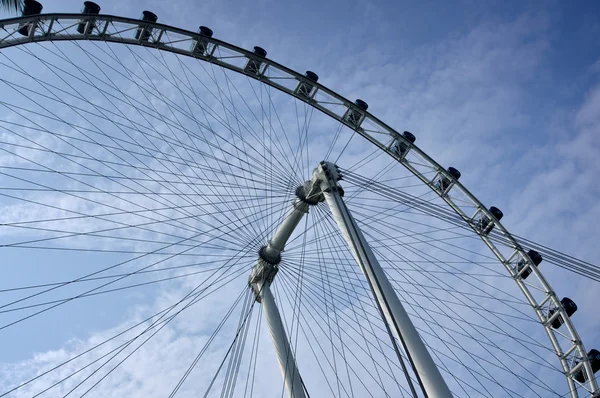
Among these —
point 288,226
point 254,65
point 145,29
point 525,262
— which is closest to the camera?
point 288,226

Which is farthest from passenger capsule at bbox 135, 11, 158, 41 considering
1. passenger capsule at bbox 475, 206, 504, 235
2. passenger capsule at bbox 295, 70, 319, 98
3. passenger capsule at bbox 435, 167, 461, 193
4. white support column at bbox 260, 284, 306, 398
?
passenger capsule at bbox 475, 206, 504, 235

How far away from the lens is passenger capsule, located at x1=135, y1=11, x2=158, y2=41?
1969 cm

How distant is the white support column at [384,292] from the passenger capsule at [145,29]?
8421 mm

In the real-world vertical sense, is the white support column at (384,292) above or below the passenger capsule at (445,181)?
below

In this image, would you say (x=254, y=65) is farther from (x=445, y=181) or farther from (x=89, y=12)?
(x=445, y=181)

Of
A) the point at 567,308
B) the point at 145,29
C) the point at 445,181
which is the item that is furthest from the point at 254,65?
the point at 567,308

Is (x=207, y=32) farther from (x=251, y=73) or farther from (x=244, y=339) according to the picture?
(x=244, y=339)

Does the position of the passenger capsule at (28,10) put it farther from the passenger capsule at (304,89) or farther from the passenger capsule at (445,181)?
the passenger capsule at (445,181)

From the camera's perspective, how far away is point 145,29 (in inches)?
777

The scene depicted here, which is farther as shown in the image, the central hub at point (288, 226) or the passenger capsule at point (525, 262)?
the passenger capsule at point (525, 262)

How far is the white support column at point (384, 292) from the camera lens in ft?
38.0

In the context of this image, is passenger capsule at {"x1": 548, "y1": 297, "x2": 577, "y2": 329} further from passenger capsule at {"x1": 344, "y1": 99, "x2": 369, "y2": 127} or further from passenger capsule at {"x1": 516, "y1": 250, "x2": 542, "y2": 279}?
passenger capsule at {"x1": 344, "y1": 99, "x2": 369, "y2": 127}

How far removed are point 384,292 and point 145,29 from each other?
1298cm

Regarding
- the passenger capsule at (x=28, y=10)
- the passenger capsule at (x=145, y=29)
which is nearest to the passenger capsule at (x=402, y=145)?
the passenger capsule at (x=145, y=29)
